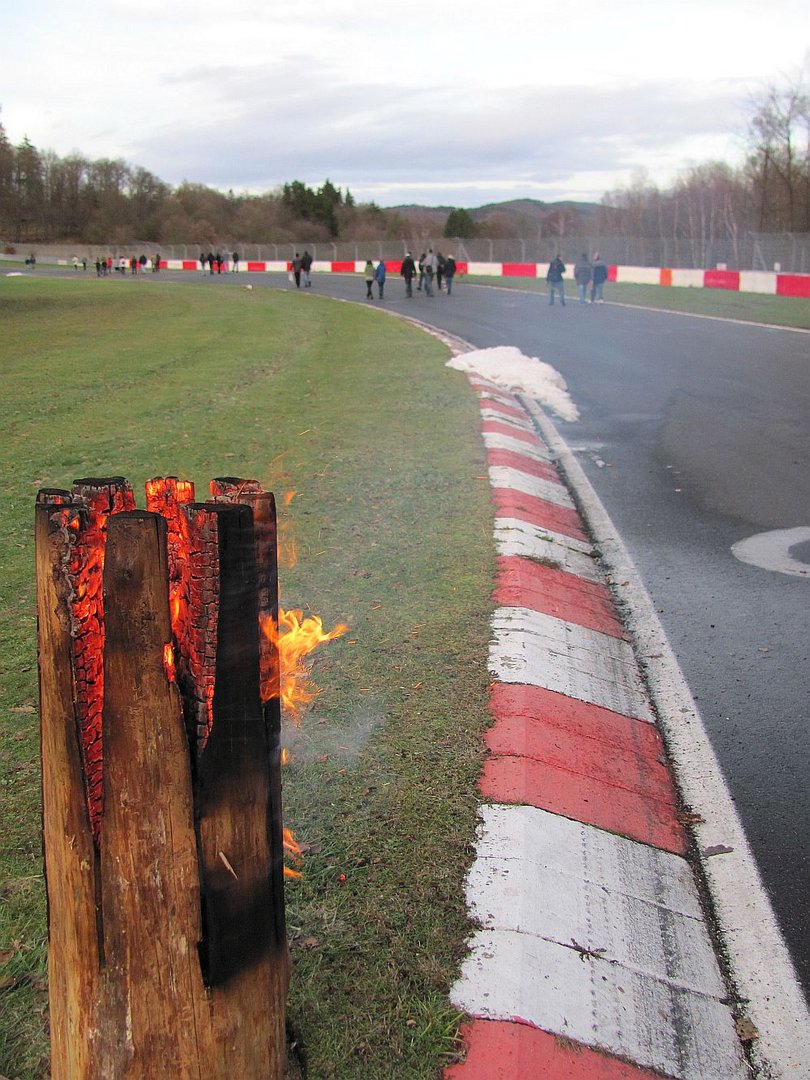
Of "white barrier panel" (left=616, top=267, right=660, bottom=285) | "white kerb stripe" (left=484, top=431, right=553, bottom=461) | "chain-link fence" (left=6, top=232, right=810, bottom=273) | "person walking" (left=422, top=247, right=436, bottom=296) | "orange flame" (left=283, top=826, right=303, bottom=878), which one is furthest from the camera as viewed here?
"white barrier panel" (left=616, top=267, right=660, bottom=285)

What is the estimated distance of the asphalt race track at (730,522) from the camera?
13.4 ft

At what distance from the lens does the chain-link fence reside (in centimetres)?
4031

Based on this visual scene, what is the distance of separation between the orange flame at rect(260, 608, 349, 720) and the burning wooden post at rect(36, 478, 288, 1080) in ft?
0.55

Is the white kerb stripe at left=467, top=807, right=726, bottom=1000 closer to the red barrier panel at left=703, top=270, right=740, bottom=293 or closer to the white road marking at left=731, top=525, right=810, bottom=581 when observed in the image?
the white road marking at left=731, top=525, right=810, bottom=581

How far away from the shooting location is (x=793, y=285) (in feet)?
114

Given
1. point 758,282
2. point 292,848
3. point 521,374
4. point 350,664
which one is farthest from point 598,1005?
point 758,282

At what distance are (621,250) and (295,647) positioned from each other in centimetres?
5435

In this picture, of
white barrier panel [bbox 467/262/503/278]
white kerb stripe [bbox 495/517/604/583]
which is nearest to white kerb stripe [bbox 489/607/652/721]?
white kerb stripe [bbox 495/517/604/583]

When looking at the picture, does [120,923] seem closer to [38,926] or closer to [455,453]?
[38,926]

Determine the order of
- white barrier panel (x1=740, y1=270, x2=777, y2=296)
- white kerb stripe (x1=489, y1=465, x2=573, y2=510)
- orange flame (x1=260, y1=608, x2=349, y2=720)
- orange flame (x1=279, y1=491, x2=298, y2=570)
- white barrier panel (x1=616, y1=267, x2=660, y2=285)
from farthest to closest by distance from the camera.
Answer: white barrier panel (x1=616, y1=267, x2=660, y2=285) < white barrier panel (x1=740, y1=270, x2=777, y2=296) < white kerb stripe (x1=489, y1=465, x2=573, y2=510) < orange flame (x1=279, y1=491, x2=298, y2=570) < orange flame (x1=260, y1=608, x2=349, y2=720)

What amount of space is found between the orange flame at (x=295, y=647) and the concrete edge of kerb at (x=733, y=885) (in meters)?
1.57

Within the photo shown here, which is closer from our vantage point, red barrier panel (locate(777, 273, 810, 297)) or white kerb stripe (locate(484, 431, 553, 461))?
white kerb stripe (locate(484, 431, 553, 461))

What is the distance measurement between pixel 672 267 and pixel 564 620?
1853 inches

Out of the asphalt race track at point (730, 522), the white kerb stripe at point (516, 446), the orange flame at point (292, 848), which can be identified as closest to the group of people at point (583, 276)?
the asphalt race track at point (730, 522)
